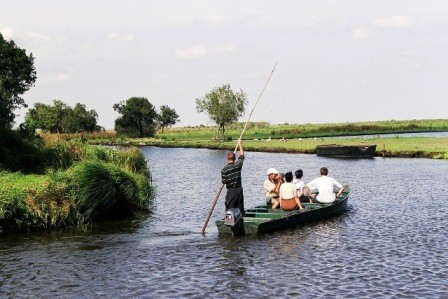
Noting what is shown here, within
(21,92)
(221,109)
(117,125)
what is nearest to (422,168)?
(21,92)

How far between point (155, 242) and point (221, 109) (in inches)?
3572

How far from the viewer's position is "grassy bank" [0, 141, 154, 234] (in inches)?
893

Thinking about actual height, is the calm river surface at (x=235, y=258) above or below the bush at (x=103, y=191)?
below

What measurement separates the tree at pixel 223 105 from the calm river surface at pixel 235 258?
267 feet

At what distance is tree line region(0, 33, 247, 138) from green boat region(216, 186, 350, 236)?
58.1m

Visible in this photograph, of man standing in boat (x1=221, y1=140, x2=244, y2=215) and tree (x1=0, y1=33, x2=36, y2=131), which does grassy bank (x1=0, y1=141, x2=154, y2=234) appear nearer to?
man standing in boat (x1=221, y1=140, x2=244, y2=215)

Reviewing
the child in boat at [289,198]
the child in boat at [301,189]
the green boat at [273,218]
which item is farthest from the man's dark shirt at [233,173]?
the child in boat at [301,189]

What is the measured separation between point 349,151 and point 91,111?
9834 centimetres

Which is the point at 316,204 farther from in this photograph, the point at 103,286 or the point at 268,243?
→ the point at 103,286

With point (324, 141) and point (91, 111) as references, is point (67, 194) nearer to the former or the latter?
point (324, 141)

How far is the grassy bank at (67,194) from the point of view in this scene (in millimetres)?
22672

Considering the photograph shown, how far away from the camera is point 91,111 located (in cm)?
15162

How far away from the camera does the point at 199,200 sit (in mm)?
34094

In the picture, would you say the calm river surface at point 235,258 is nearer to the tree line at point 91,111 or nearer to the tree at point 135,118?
the tree line at point 91,111
